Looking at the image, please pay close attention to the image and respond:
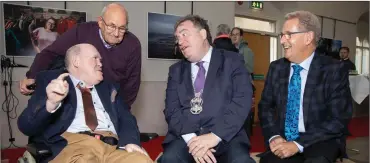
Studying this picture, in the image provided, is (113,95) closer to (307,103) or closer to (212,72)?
(212,72)

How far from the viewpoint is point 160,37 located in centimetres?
484

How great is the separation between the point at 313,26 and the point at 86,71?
131cm

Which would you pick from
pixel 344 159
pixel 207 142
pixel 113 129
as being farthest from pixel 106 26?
pixel 344 159

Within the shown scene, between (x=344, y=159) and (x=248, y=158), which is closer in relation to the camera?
(x=248, y=158)

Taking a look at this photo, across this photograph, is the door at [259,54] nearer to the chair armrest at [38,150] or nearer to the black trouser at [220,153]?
the black trouser at [220,153]

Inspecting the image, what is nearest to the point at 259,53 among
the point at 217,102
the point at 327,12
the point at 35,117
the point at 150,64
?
the point at 327,12

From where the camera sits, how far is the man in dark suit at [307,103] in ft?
5.35

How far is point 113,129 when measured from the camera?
183 cm

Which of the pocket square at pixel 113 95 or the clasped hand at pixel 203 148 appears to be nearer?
the clasped hand at pixel 203 148

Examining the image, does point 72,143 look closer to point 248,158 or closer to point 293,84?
point 248,158

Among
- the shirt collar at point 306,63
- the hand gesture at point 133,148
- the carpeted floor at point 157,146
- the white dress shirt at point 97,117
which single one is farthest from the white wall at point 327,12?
the hand gesture at point 133,148

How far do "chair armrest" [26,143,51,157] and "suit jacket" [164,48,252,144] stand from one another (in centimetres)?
62

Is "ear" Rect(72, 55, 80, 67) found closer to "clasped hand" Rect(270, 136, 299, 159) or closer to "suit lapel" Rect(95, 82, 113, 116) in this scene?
"suit lapel" Rect(95, 82, 113, 116)

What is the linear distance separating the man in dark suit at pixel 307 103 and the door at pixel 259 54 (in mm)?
4803
